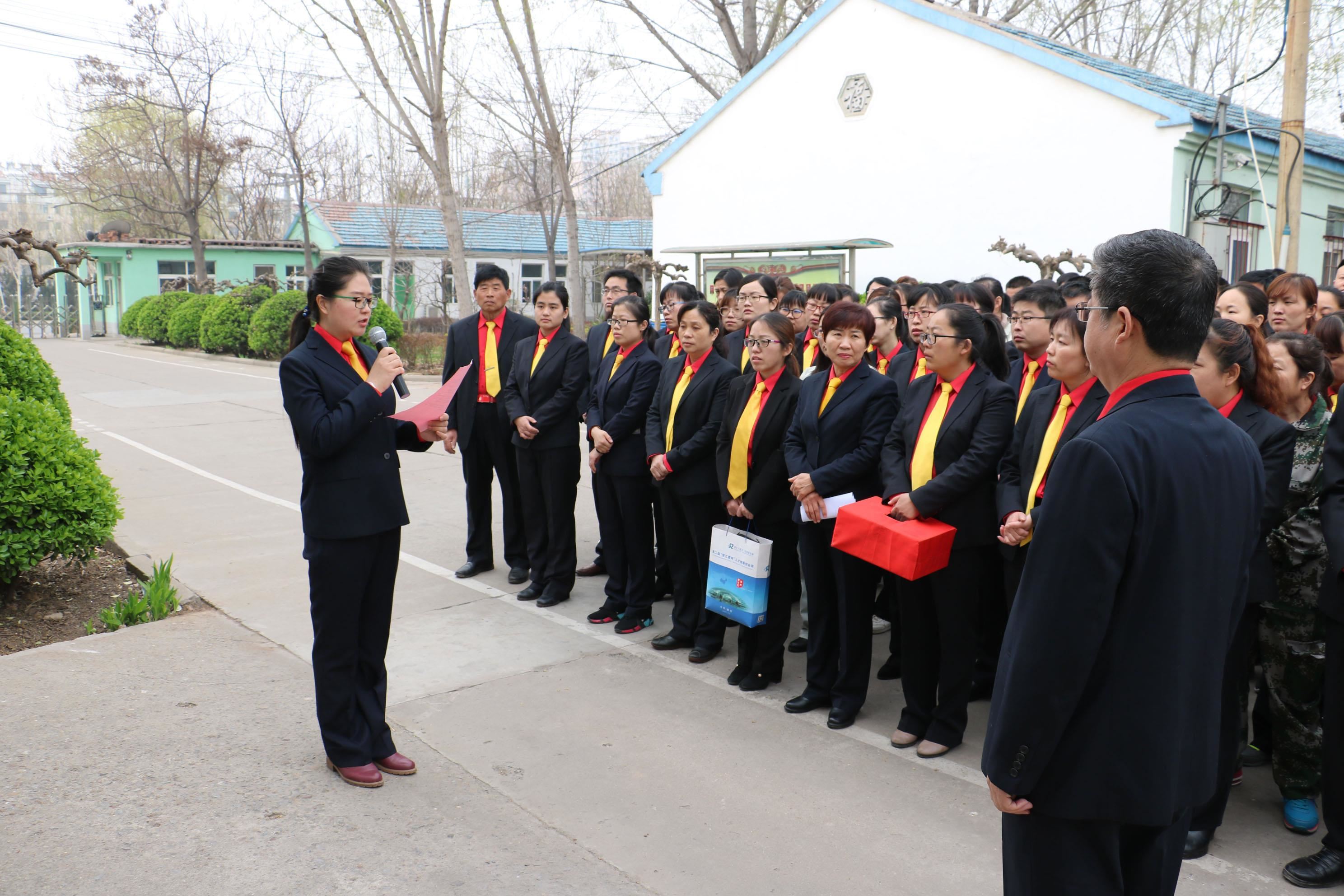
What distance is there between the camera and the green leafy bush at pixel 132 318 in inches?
1264

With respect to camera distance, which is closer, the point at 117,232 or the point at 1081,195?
the point at 1081,195

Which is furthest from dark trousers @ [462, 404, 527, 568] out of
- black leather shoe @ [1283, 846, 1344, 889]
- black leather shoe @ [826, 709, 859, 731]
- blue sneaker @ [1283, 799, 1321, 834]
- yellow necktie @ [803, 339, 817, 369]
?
black leather shoe @ [1283, 846, 1344, 889]

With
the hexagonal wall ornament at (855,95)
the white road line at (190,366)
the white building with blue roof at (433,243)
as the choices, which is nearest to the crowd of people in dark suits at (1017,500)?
the hexagonal wall ornament at (855,95)

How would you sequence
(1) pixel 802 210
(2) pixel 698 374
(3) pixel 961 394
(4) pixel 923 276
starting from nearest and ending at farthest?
1. (3) pixel 961 394
2. (2) pixel 698 374
3. (4) pixel 923 276
4. (1) pixel 802 210

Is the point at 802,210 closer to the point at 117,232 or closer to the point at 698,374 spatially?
the point at 698,374

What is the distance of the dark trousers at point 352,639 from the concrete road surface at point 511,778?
0.63 feet

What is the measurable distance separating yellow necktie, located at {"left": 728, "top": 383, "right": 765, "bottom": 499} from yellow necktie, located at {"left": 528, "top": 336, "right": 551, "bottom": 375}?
175 cm

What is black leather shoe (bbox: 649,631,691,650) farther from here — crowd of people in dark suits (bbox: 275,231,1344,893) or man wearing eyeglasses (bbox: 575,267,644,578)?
man wearing eyeglasses (bbox: 575,267,644,578)

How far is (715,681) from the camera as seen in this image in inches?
202

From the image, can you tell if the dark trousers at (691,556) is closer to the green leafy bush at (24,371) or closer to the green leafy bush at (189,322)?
the green leafy bush at (24,371)

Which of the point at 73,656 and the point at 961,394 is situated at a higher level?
the point at 961,394

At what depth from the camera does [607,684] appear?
198 inches

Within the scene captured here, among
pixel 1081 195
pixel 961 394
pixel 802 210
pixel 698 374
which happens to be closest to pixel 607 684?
pixel 698 374

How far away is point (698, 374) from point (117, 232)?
38.4 metres
